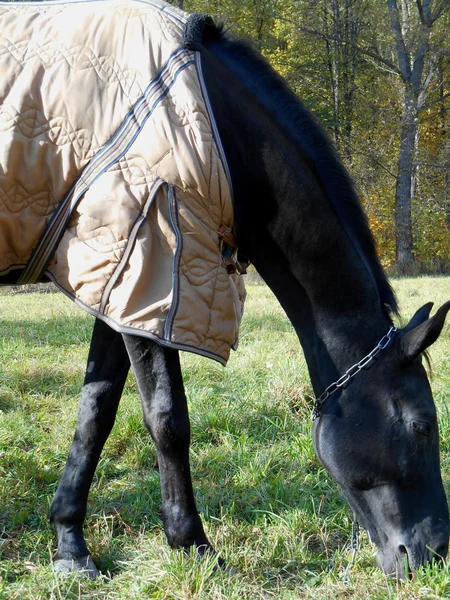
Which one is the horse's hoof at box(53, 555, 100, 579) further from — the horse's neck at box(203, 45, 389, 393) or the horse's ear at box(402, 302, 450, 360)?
the horse's ear at box(402, 302, 450, 360)

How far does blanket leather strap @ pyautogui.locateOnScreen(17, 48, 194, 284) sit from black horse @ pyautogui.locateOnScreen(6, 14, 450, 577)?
0.55ft

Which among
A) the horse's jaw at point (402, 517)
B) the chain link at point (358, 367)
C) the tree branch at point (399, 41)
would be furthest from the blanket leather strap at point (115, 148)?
the tree branch at point (399, 41)

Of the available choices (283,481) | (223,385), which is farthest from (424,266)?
(283,481)

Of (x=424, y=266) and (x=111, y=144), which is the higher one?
(x=111, y=144)

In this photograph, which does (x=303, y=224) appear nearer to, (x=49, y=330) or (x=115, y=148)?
(x=115, y=148)

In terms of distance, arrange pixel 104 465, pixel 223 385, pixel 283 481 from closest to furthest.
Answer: pixel 283 481, pixel 104 465, pixel 223 385

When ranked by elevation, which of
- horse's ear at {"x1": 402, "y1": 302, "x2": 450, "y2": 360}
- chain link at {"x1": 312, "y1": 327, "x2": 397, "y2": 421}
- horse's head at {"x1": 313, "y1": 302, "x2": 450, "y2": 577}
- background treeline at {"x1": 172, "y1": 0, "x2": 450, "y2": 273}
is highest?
background treeline at {"x1": 172, "y1": 0, "x2": 450, "y2": 273}

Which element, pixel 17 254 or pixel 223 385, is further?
pixel 223 385

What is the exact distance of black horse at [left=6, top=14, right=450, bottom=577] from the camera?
2.37 m

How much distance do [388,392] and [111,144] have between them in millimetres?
1378

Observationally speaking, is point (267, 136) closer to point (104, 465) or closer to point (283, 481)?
point (283, 481)

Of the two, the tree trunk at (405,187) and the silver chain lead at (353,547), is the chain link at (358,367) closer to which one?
the silver chain lead at (353,547)

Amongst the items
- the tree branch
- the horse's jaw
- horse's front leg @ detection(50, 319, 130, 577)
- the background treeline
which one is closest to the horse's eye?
the horse's jaw

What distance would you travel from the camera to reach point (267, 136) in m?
2.52
